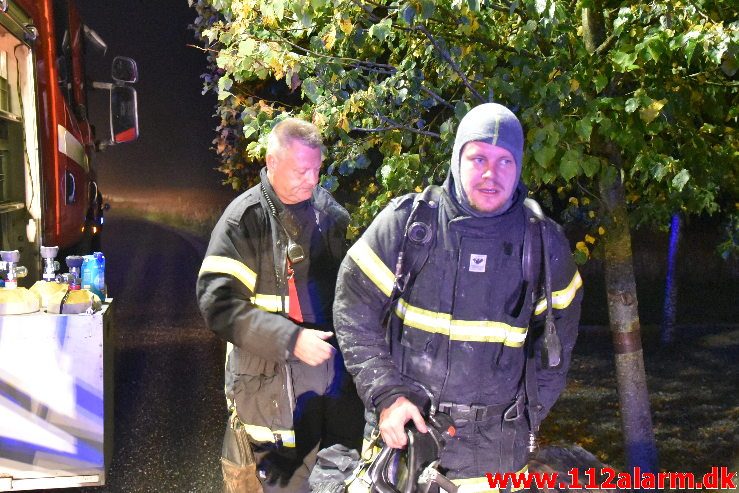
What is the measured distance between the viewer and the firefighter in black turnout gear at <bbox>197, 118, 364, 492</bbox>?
3.33m

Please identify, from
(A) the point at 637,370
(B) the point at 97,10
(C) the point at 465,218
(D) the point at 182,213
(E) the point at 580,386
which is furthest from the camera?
(B) the point at 97,10

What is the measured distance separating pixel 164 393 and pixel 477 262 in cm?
500

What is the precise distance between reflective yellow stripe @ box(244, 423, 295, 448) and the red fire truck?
2.28 meters

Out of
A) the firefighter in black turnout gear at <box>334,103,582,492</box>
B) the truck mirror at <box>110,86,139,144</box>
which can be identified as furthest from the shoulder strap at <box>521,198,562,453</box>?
the truck mirror at <box>110,86,139,144</box>

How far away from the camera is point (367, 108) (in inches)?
179

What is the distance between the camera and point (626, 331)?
479cm

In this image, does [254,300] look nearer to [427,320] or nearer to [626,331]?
[427,320]

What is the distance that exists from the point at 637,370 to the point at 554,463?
1091 mm

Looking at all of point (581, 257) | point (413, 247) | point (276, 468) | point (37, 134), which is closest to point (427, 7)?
point (413, 247)

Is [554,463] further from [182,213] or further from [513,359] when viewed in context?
[182,213]

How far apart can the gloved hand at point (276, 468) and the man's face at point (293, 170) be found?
1.07 metres

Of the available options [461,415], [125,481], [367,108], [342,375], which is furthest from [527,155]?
[125,481]

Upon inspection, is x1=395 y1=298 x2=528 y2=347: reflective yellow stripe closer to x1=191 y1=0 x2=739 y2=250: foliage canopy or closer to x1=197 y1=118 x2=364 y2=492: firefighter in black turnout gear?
x1=197 y1=118 x2=364 y2=492: firefighter in black turnout gear

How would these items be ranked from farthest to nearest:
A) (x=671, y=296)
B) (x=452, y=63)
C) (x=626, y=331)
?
(x=671, y=296), (x=626, y=331), (x=452, y=63)
